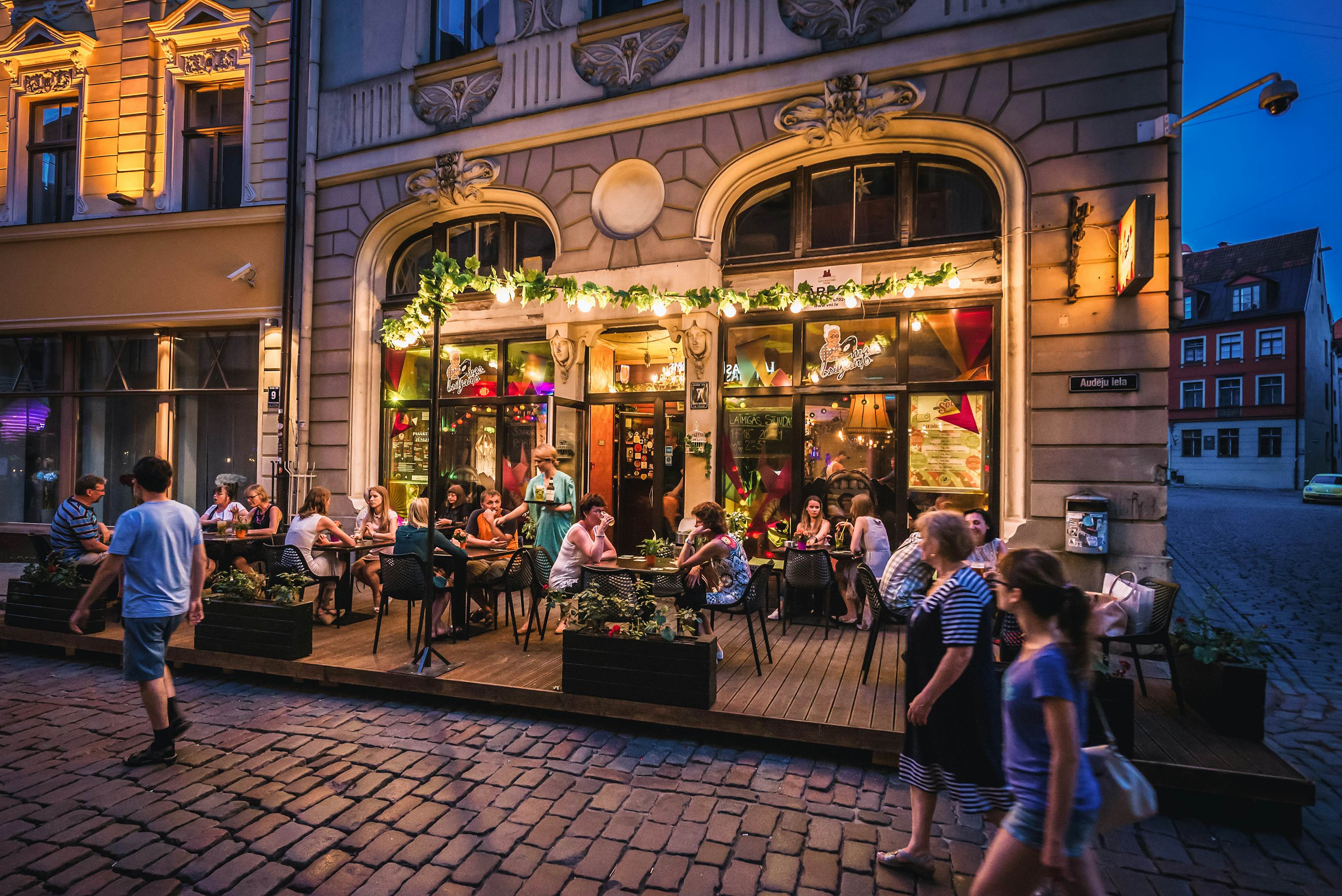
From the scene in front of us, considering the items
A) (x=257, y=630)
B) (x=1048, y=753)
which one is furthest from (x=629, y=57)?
(x=1048, y=753)

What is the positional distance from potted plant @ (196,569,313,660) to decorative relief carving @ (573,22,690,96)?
759 cm

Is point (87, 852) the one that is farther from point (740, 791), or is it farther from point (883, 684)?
point (883, 684)

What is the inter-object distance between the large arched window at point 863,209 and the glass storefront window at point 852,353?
3.26ft

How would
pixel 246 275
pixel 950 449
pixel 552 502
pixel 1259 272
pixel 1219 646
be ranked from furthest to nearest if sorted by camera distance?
pixel 1259 272 → pixel 246 275 → pixel 950 449 → pixel 552 502 → pixel 1219 646

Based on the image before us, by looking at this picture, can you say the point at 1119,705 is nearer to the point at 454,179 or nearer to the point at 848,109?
the point at 848,109

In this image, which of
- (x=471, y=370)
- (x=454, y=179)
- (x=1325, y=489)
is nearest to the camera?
(x=454, y=179)

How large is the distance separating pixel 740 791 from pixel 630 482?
6.44 m

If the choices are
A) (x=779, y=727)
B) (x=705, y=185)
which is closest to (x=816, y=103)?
(x=705, y=185)

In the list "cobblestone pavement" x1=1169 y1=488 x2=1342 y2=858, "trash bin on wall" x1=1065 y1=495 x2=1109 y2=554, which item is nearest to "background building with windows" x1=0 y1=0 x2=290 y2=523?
"trash bin on wall" x1=1065 y1=495 x2=1109 y2=554

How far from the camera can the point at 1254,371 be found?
40031mm

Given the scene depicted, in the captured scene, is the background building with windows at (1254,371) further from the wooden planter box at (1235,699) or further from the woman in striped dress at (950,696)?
the woman in striped dress at (950,696)

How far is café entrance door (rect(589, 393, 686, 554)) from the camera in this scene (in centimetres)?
979

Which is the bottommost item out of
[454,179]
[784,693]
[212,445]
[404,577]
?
[784,693]

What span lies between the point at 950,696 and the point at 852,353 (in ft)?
20.8
